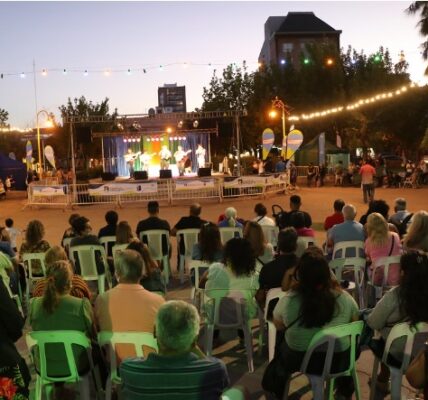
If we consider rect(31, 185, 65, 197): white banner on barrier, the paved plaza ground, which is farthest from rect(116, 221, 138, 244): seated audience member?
rect(31, 185, 65, 197): white banner on barrier

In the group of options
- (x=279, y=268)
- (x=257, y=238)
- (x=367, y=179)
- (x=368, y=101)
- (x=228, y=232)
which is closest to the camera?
(x=279, y=268)

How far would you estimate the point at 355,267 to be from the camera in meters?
5.96

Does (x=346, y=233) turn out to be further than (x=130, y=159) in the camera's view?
No

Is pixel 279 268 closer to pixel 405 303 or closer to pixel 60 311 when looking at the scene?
pixel 405 303

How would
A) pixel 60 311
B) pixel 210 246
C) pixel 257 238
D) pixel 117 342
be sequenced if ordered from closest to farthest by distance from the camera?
pixel 117 342
pixel 60 311
pixel 257 238
pixel 210 246

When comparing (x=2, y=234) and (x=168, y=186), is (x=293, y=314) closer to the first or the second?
(x=2, y=234)

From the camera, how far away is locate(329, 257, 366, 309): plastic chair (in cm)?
588

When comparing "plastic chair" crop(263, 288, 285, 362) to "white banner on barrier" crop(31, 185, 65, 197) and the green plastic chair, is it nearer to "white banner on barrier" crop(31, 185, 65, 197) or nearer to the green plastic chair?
the green plastic chair

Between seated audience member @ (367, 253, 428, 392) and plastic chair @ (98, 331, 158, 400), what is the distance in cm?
143

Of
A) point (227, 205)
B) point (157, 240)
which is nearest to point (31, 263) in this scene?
point (157, 240)

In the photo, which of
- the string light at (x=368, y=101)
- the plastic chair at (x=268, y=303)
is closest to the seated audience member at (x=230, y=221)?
the plastic chair at (x=268, y=303)

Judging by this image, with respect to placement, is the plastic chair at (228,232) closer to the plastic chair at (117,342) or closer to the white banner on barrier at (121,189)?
the plastic chair at (117,342)

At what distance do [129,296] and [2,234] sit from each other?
4009 millimetres

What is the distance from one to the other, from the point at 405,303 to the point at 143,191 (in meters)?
16.2
